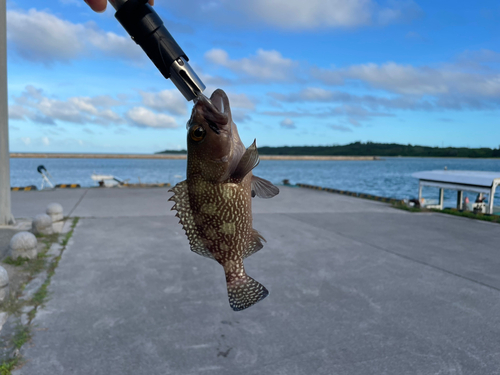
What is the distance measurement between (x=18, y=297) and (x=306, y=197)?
13352mm

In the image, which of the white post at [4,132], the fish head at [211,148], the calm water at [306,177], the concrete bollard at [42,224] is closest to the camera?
the fish head at [211,148]

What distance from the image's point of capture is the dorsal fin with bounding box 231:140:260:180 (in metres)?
0.89

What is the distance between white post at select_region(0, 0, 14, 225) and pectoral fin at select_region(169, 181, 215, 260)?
9.54 m

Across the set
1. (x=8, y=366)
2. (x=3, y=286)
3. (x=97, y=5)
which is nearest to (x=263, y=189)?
(x=97, y=5)

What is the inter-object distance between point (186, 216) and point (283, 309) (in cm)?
455

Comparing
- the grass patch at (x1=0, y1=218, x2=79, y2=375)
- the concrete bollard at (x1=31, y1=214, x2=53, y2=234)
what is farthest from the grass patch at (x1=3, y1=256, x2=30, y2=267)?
the concrete bollard at (x1=31, y1=214, x2=53, y2=234)

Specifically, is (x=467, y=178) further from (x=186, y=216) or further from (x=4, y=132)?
(x=186, y=216)

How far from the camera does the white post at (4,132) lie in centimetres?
861

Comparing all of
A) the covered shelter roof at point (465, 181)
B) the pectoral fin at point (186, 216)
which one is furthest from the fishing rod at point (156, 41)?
the covered shelter roof at point (465, 181)

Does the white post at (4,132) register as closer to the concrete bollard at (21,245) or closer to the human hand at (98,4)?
the concrete bollard at (21,245)

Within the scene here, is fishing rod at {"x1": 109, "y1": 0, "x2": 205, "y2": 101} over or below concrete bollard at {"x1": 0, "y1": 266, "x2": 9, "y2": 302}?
over

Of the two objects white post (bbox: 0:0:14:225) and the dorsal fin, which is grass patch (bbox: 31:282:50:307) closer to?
white post (bbox: 0:0:14:225)

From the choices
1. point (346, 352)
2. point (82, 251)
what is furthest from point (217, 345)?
point (82, 251)

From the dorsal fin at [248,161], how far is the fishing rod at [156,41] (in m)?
0.17
